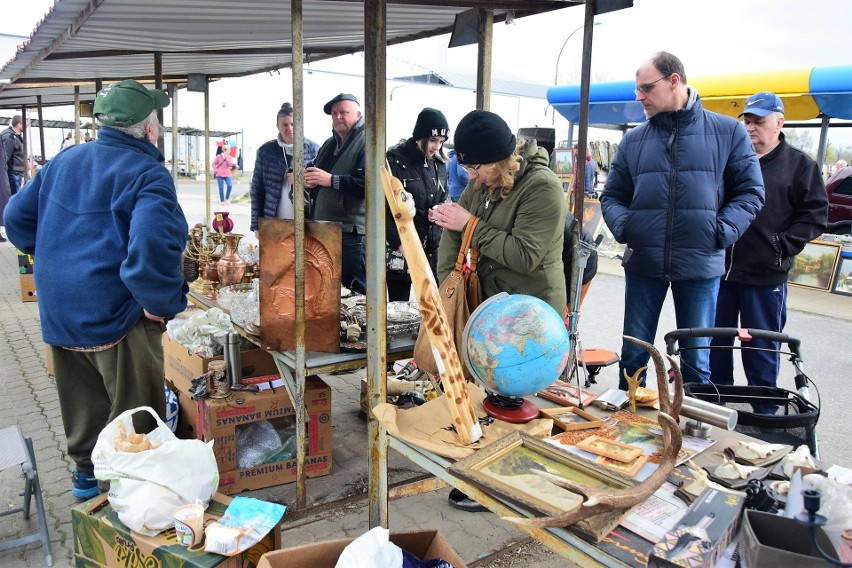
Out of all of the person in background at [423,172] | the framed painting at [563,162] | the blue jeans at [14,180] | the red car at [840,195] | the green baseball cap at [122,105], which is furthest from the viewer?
the framed painting at [563,162]

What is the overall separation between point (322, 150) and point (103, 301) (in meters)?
2.23

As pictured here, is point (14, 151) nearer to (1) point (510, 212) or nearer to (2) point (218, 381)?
(2) point (218, 381)

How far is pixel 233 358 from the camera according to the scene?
3.45 metres

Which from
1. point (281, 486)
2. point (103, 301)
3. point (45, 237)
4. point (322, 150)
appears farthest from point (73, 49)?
point (281, 486)

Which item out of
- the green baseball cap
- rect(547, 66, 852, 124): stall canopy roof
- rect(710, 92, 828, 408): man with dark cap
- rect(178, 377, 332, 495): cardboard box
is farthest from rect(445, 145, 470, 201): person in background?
the green baseball cap

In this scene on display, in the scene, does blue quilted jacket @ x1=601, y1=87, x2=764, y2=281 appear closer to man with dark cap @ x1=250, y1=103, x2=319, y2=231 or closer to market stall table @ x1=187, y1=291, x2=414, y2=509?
market stall table @ x1=187, y1=291, x2=414, y2=509

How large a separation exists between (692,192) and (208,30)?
324cm

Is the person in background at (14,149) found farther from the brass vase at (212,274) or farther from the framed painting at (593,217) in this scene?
the framed painting at (593,217)

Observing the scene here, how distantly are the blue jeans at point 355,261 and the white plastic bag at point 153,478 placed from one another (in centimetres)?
198

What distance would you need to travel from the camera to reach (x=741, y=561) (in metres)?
1.30

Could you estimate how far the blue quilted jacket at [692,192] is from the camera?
3217 millimetres

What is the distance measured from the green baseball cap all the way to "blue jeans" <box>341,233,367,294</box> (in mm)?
1715

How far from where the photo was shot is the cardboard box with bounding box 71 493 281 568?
2090 mm

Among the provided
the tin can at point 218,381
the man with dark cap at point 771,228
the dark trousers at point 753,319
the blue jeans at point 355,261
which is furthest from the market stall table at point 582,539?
the blue jeans at point 355,261
